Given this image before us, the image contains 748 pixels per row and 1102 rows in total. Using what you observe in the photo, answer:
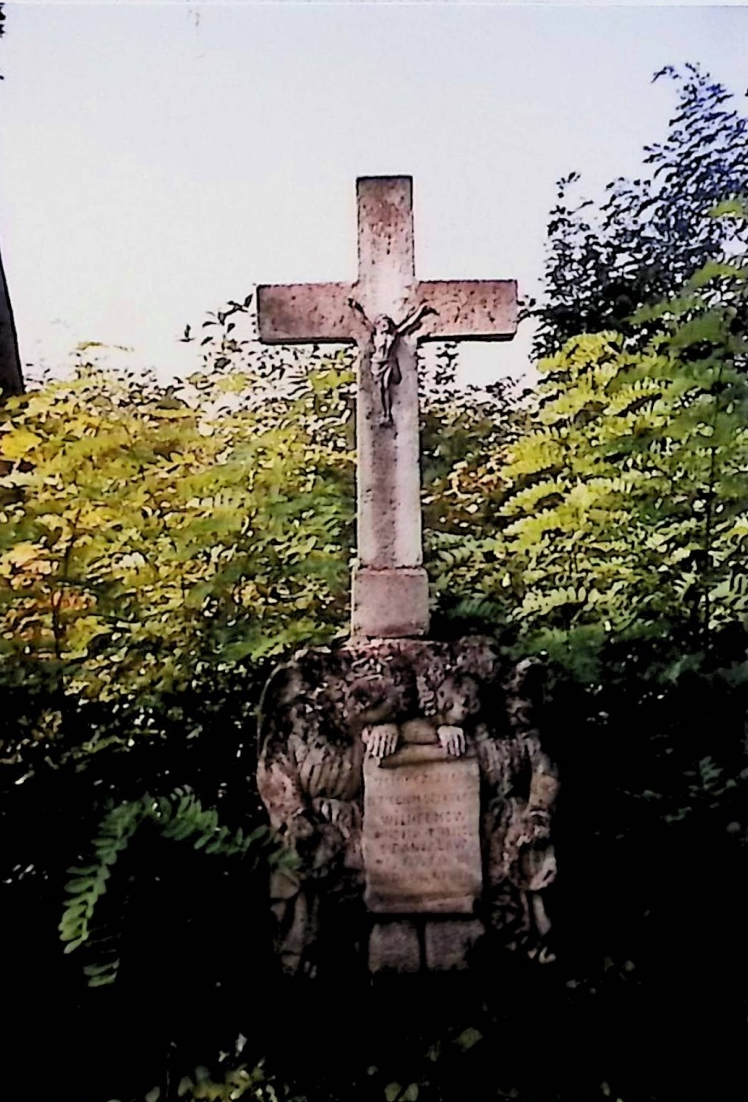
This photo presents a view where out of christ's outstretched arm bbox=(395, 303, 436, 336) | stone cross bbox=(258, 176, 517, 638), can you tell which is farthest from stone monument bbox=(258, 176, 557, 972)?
christ's outstretched arm bbox=(395, 303, 436, 336)

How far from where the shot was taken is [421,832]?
257 cm

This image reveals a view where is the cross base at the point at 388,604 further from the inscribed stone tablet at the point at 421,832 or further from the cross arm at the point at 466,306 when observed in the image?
the cross arm at the point at 466,306

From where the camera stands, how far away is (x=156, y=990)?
243 centimetres

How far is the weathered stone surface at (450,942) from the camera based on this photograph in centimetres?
254

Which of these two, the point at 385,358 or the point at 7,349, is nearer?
the point at 385,358

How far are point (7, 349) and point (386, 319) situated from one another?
4.16 feet

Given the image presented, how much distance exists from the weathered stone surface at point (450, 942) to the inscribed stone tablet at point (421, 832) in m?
0.05

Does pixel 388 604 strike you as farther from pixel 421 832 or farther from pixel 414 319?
pixel 414 319

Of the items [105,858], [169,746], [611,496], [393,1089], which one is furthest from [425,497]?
[393,1089]

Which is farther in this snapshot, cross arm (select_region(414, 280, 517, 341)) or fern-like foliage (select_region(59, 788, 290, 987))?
cross arm (select_region(414, 280, 517, 341))

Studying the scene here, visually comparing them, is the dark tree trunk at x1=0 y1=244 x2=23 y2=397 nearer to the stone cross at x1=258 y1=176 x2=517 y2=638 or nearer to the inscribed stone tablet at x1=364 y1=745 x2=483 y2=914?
the stone cross at x1=258 y1=176 x2=517 y2=638

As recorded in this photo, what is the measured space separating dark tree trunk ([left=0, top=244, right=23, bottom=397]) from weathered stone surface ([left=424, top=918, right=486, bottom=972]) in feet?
6.87

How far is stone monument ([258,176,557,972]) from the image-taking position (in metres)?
2.54

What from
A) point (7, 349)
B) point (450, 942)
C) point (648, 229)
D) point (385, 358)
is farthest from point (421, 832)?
point (648, 229)
